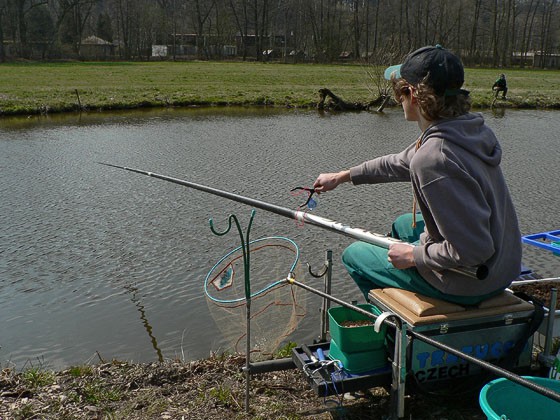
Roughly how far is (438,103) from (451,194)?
0.42 m

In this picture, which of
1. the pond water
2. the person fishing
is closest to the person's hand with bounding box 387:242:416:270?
the person fishing

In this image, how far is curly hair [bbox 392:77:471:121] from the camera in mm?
2598

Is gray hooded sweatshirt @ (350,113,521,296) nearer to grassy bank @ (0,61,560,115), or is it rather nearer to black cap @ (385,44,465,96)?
black cap @ (385,44,465,96)

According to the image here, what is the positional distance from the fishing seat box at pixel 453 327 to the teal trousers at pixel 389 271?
3cm

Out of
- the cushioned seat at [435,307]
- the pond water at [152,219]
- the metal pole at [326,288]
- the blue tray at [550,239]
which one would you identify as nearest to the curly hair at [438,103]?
the cushioned seat at [435,307]

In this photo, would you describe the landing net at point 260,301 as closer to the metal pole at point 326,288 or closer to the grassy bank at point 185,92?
the metal pole at point 326,288

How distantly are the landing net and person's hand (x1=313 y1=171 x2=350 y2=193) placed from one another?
454mm

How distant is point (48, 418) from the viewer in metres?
3.06

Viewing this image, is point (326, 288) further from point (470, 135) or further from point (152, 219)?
point (152, 219)

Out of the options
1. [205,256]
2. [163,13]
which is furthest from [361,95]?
[163,13]

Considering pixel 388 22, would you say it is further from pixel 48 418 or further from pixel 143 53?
pixel 48 418

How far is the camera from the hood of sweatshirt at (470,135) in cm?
250

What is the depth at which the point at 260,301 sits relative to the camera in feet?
12.8

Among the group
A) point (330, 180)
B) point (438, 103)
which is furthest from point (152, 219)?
point (438, 103)
